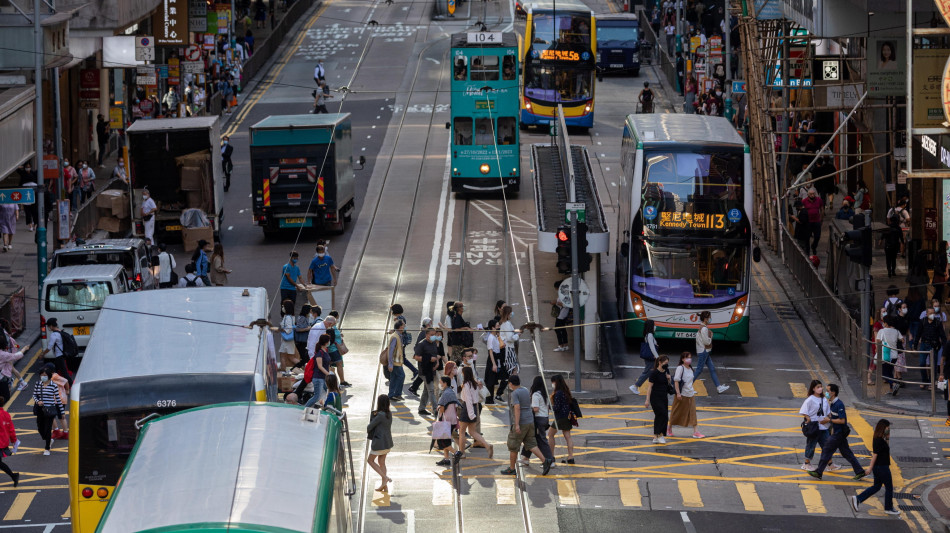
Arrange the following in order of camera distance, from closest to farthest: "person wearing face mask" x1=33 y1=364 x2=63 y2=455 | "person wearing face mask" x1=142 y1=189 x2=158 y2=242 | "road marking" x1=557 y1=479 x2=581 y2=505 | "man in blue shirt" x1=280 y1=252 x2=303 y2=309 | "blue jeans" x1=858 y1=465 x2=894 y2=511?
"blue jeans" x1=858 y1=465 x2=894 y2=511 < "road marking" x1=557 y1=479 x2=581 y2=505 < "person wearing face mask" x1=33 y1=364 x2=63 y2=455 < "man in blue shirt" x1=280 y1=252 x2=303 y2=309 < "person wearing face mask" x1=142 y1=189 x2=158 y2=242

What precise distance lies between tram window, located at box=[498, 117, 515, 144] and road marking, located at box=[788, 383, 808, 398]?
1717 centimetres

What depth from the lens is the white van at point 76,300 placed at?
84.3ft

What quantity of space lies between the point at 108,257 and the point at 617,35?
128 ft

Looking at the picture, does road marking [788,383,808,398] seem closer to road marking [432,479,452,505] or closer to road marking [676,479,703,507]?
road marking [676,479,703,507]

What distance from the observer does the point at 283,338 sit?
2419cm

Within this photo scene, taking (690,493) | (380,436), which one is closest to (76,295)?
(380,436)

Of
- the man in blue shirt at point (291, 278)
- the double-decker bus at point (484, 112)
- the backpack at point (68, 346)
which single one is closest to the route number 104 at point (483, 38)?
the double-decker bus at point (484, 112)

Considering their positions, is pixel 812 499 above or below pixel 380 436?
below

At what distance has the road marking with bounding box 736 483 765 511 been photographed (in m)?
18.1

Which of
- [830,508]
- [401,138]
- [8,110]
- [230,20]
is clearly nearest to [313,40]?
[230,20]

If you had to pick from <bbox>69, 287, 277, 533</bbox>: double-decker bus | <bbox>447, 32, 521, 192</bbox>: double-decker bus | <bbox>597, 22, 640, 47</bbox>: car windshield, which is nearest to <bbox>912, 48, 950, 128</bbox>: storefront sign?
<bbox>69, 287, 277, 533</bbox>: double-decker bus

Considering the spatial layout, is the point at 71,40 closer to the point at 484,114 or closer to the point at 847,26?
the point at 484,114

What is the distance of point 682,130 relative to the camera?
2767 centimetres

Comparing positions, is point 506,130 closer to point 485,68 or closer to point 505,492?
point 485,68
